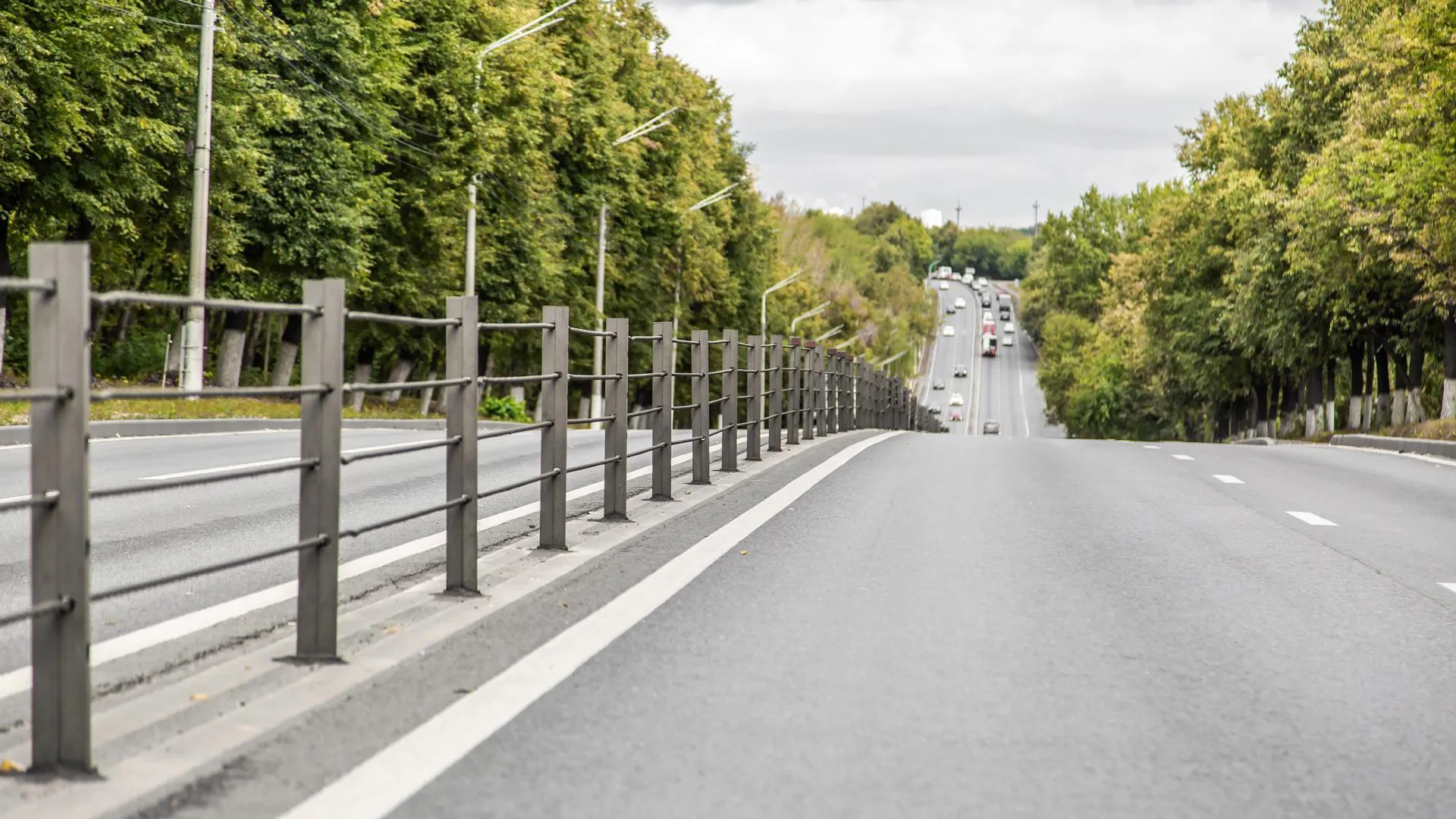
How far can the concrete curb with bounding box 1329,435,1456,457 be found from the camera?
27.7 metres

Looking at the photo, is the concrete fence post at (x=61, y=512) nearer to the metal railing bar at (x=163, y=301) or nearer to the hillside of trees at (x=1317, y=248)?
the metal railing bar at (x=163, y=301)

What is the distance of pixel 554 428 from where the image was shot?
8516mm

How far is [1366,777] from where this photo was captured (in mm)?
4672

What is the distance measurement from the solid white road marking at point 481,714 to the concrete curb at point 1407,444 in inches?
886

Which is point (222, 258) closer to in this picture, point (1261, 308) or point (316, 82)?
point (316, 82)

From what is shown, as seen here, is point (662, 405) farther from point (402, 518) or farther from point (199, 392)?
point (199, 392)

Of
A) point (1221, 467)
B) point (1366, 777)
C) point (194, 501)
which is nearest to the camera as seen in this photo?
point (1366, 777)

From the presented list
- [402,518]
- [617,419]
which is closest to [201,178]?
[617,419]

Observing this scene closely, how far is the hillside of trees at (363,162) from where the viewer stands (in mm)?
28094

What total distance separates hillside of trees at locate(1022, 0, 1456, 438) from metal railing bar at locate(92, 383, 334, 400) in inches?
1027

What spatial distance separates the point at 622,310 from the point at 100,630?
2042 inches

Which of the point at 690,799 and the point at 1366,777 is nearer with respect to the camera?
the point at 690,799

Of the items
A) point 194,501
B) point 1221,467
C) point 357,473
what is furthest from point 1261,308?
point 194,501

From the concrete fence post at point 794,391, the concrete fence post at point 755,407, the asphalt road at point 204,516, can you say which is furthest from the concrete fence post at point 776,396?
the concrete fence post at point 755,407
